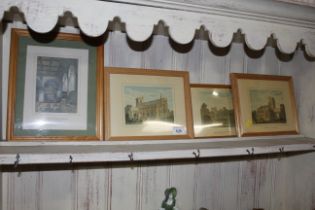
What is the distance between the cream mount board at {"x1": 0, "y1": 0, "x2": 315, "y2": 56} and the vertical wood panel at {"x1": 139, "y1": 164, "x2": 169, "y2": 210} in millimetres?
516

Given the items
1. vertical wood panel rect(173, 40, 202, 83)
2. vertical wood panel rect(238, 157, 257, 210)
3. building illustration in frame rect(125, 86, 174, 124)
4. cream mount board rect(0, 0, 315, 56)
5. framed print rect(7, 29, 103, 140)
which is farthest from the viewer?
vertical wood panel rect(238, 157, 257, 210)

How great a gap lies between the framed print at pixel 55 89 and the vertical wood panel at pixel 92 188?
0.16 m

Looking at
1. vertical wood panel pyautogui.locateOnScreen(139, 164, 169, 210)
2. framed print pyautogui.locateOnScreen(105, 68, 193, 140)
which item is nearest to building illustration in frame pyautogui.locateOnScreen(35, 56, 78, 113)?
framed print pyautogui.locateOnScreen(105, 68, 193, 140)

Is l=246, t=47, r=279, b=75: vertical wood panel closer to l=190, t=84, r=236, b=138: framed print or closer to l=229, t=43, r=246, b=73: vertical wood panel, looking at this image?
l=229, t=43, r=246, b=73: vertical wood panel

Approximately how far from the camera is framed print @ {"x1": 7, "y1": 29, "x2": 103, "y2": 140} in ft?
2.85

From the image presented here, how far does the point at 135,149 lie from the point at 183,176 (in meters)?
0.32

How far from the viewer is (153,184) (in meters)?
1.08

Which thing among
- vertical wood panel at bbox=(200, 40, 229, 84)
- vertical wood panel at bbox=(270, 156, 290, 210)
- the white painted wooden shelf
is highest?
vertical wood panel at bbox=(200, 40, 229, 84)

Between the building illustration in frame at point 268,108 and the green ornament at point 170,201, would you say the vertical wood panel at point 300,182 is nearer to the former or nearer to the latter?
the building illustration in frame at point 268,108

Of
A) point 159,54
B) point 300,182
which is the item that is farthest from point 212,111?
point 300,182

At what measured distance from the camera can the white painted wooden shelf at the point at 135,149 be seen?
771 mm

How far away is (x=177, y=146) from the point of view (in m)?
0.96

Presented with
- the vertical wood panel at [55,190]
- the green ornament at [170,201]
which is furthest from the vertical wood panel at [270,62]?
the vertical wood panel at [55,190]

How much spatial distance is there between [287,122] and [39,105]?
96 cm
